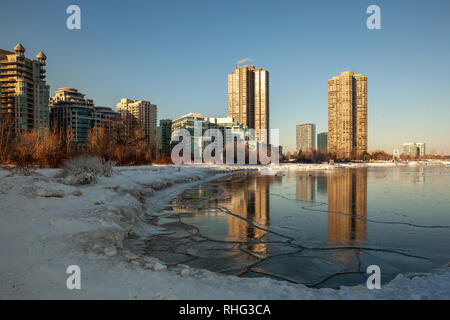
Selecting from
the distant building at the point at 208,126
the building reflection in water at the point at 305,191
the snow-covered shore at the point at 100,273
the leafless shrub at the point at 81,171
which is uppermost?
the distant building at the point at 208,126

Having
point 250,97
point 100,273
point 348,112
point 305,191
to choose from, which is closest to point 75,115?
point 250,97

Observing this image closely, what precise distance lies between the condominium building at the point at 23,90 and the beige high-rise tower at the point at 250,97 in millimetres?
89414

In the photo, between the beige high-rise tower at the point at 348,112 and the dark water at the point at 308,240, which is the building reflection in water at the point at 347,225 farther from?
the beige high-rise tower at the point at 348,112

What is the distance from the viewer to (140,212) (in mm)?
9289

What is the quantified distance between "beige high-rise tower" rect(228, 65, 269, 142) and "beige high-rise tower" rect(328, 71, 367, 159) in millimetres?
36532

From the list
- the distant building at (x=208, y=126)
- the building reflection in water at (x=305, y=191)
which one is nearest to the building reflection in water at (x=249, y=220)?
the building reflection in water at (x=305, y=191)

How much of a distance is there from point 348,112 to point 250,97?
53.0 m

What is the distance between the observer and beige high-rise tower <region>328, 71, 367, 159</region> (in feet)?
473

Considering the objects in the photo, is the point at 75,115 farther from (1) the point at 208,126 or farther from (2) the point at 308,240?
(2) the point at 308,240

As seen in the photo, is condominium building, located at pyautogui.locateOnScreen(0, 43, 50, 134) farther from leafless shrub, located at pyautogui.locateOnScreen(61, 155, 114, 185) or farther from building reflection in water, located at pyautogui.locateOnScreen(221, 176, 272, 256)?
building reflection in water, located at pyautogui.locateOnScreen(221, 176, 272, 256)

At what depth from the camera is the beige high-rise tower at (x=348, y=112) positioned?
144 metres
